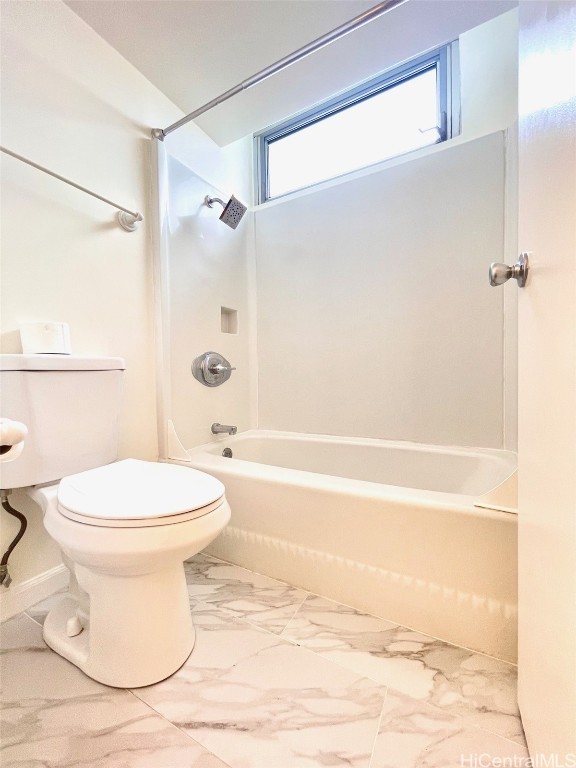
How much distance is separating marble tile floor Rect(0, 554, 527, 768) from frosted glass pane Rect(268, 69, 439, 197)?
2.09 metres

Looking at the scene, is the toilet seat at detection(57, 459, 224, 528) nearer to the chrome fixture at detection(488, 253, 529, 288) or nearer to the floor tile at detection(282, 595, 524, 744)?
the floor tile at detection(282, 595, 524, 744)

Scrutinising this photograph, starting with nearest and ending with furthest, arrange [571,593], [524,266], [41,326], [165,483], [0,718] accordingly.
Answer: [571,593] → [524,266] → [0,718] → [165,483] → [41,326]

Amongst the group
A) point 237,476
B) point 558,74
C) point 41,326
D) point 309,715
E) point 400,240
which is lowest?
point 309,715

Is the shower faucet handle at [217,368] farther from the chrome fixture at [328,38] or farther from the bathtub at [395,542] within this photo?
the chrome fixture at [328,38]

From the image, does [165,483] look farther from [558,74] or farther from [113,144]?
[113,144]

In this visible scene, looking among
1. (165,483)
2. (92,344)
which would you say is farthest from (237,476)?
(92,344)

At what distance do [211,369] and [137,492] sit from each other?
97 centimetres

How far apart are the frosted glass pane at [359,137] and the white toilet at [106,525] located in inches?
66.9

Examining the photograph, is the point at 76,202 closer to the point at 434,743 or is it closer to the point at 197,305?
the point at 197,305

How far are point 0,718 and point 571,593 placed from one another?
44.6 inches

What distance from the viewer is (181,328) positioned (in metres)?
1.59

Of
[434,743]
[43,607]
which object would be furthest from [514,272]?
[43,607]

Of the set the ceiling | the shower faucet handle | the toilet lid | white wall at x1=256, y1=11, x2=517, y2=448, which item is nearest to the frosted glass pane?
white wall at x1=256, y1=11, x2=517, y2=448

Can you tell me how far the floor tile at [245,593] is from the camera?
1029 mm
